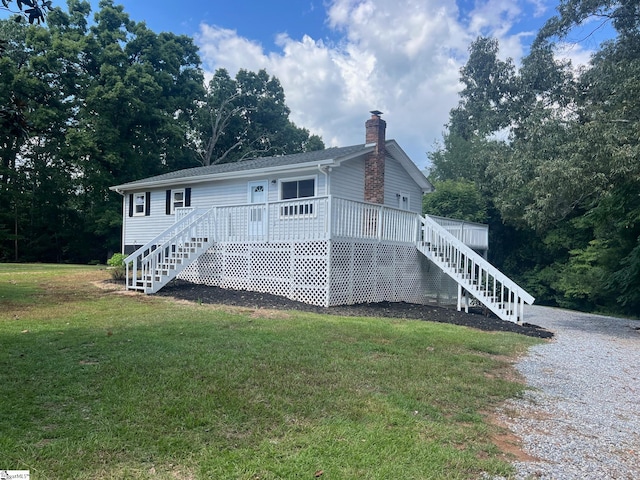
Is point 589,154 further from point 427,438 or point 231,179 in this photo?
point 231,179

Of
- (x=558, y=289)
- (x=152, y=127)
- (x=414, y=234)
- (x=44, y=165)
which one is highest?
(x=152, y=127)

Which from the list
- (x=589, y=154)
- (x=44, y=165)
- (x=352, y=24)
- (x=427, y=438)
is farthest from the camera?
(x=44, y=165)

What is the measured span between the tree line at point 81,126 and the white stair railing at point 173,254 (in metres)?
16.0

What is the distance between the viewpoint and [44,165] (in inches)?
1096

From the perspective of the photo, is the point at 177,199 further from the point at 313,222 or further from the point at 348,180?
the point at 313,222

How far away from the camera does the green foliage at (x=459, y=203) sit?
82.2 feet

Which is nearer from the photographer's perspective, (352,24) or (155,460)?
(155,460)

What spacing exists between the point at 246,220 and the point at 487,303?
6579 mm

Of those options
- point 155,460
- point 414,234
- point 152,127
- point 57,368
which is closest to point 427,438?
point 155,460

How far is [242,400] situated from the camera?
155 inches

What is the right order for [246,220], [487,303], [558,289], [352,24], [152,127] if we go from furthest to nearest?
[152,127] → [558,289] → [352,24] → [246,220] → [487,303]

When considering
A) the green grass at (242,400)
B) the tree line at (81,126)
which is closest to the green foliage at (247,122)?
the tree line at (81,126)

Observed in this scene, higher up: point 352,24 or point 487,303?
point 352,24

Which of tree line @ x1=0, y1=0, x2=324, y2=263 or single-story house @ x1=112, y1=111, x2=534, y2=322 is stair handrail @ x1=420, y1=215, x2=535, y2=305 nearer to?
single-story house @ x1=112, y1=111, x2=534, y2=322
